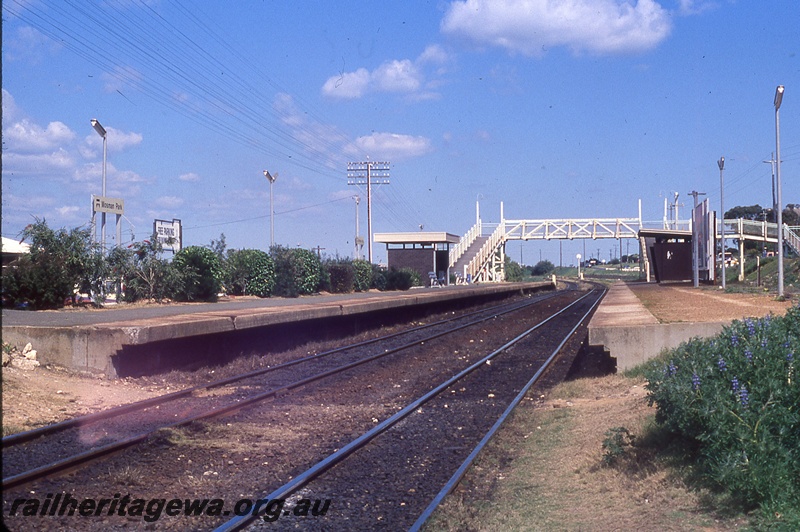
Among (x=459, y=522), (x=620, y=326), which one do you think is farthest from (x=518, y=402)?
(x=459, y=522)

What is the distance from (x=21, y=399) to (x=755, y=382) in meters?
8.29

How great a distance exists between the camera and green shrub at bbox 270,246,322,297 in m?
33.9

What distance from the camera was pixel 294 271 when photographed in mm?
34469

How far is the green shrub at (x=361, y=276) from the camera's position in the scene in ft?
143

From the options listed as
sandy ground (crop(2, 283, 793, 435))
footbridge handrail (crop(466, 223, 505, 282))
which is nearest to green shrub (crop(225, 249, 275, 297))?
sandy ground (crop(2, 283, 793, 435))

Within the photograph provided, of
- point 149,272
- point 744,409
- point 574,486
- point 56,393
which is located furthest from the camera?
point 149,272

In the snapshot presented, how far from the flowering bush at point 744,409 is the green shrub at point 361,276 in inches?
1462

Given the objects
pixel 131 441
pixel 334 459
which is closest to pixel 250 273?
pixel 131 441

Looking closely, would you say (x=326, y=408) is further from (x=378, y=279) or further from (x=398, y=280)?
(x=398, y=280)

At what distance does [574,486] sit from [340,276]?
34350 millimetres

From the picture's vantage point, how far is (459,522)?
19.3 ft

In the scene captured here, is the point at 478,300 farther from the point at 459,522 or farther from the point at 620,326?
the point at 459,522

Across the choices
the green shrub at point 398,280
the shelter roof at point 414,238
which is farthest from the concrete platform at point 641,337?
the shelter roof at point 414,238

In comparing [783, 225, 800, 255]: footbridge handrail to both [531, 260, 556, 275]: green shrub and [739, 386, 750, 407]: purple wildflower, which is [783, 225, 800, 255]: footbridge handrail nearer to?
[739, 386, 750, 407]: purple wildflower
